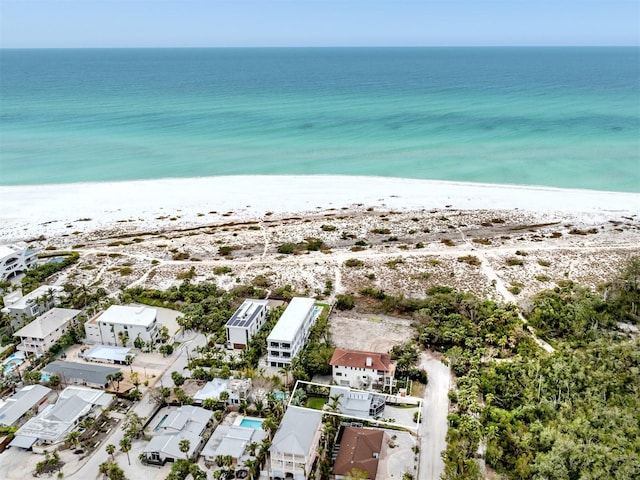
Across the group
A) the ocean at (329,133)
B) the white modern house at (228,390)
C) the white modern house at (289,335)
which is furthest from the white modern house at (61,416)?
the ocean at (329,133)

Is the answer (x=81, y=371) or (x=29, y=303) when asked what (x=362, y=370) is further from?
(x=29, y=303)

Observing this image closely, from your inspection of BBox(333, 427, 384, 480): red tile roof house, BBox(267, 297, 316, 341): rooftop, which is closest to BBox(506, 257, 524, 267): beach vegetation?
BBox(267, 297, 316, 341): rooftop

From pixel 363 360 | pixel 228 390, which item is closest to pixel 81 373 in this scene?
pixel 228 390

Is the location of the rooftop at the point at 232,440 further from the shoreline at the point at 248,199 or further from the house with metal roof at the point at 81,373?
the shoreline at the point at 248,199

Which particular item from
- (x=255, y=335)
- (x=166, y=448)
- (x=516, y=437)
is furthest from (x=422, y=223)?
(x=166, y=448)

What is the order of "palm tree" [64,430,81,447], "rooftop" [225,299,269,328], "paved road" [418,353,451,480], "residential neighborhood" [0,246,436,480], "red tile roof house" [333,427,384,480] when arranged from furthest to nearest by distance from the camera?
"rooftop" [225,299,269,328], "palm tree" [64,430,81,447], "residential neighborhood" [0,246,436,480], "paved road" [418,353,451,480], "red tile roof house" [333,427,384,480]

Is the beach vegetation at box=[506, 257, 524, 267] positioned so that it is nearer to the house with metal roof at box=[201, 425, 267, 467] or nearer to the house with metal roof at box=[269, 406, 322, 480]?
the house with metal roof at box=[269, 406, 322, 480]

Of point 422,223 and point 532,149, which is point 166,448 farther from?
point 532,149
